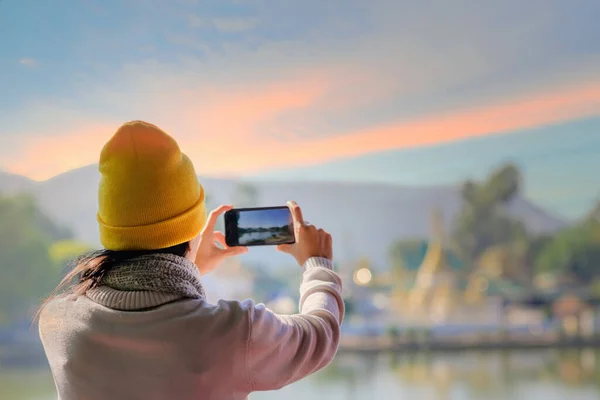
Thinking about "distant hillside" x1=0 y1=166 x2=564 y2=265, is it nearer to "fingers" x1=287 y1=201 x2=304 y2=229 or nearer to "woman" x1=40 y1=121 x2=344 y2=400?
"fingers" x1=287 y1=201 x2=304 y2=229

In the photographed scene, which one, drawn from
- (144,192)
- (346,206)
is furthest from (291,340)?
(346,206)

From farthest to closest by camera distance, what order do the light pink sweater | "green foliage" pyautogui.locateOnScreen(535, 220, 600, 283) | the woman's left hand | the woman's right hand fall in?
"green foliage" pyautogui.locateOnScreen(535, 220, 600, 283) < the woman's left hand < the woman's right hand < the light pink sweater

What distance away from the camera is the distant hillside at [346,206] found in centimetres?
172

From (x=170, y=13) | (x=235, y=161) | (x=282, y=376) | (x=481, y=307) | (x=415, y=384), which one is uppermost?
(x=170, y=13)

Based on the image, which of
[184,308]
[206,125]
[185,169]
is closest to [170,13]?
[206,125]

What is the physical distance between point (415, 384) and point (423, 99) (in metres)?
0.73

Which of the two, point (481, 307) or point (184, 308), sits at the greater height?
point (184, 308)

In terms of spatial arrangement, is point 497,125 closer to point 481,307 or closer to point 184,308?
point 481,307

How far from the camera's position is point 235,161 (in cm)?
176

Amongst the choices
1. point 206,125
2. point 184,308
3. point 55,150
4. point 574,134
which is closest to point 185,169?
point 184,308

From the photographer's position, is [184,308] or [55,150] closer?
[184,308]

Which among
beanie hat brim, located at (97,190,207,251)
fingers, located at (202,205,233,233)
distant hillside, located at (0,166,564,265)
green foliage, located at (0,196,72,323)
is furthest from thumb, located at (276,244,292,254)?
green foliage, located at (0,196,72,323)

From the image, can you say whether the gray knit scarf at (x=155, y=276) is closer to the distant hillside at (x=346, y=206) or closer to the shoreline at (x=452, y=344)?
the distant hillside at (x=346, y=206)

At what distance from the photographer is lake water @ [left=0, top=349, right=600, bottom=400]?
1.73 m
